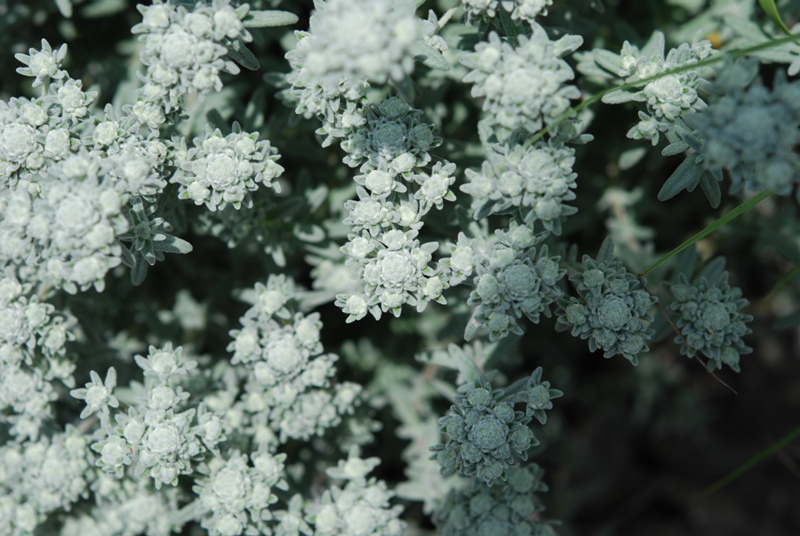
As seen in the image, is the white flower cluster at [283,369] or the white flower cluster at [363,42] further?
the white flower cluster at [283,369]

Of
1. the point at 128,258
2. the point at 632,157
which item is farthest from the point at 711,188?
the point at 128,258

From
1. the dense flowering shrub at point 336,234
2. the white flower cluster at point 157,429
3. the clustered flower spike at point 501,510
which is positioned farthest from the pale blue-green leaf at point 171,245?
the clustered flower spike at point 501,510

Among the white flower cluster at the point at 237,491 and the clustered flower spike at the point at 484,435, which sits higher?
the clustered flower spike at the point at 484,435

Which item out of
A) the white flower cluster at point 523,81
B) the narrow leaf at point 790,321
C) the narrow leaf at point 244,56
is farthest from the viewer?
the narrow leaf at point 790,321

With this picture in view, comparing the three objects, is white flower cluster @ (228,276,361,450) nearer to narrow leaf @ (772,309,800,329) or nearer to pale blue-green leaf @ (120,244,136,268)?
pale blue-green leaf @ (120,244,136,268)

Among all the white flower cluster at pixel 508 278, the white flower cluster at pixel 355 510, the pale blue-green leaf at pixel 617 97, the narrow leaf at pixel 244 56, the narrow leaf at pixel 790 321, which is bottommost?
the white flower cluster at pixel 355 510

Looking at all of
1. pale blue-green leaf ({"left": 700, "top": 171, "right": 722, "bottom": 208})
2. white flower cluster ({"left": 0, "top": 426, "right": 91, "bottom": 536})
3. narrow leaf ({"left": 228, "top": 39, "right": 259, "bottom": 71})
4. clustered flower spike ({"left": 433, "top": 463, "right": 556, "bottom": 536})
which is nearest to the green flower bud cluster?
clustered flower spike ({"left": 433, "top": 463, "right": 556, "bottom": 536})

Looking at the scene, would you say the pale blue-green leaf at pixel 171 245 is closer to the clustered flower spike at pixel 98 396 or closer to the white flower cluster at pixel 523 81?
the clustered flower spike at pixel 98 396
